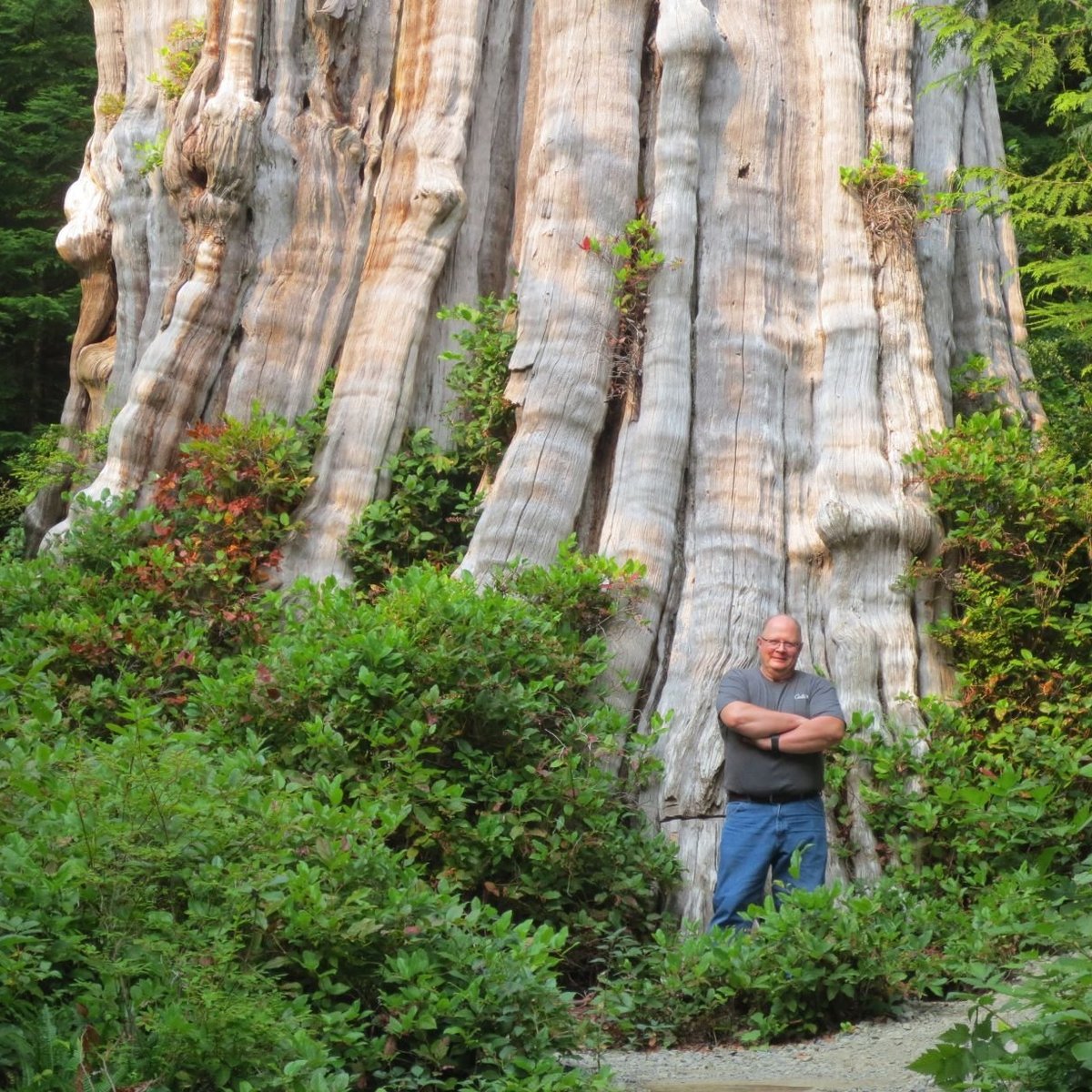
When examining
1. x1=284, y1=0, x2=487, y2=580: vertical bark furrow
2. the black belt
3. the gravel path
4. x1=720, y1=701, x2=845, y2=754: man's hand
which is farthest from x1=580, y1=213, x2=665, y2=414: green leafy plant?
the gravel path

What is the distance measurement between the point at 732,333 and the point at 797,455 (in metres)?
Answer: 0.93

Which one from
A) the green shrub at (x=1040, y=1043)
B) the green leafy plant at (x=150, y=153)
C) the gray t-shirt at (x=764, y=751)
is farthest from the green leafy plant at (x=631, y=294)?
the green shrub at (x=1040, y=1043)

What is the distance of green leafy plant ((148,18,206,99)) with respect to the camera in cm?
1162

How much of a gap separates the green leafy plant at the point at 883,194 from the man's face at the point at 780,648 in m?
3.33

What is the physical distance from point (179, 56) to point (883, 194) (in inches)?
254

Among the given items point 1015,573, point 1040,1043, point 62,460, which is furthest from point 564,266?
point 1040,1043

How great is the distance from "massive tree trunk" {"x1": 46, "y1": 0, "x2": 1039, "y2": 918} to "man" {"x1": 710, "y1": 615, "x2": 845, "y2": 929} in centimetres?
44

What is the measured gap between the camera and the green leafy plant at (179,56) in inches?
457

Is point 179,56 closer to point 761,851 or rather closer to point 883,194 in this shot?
point 883,194

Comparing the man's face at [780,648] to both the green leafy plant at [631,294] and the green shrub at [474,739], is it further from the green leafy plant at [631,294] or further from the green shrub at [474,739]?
the green leafy plant at [631,294]

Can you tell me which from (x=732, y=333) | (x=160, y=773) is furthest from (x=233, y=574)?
(x=160, y=773)

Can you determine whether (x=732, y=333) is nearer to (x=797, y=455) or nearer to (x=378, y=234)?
(x=797, y=455)

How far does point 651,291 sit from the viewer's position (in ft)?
28.8

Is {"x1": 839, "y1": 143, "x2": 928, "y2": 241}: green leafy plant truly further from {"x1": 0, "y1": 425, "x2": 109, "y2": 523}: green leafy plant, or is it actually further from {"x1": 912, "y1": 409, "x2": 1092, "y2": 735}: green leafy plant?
{"x1": 0, "y1": 425, "x2": 109, "y2": 523}: green leafy plant
